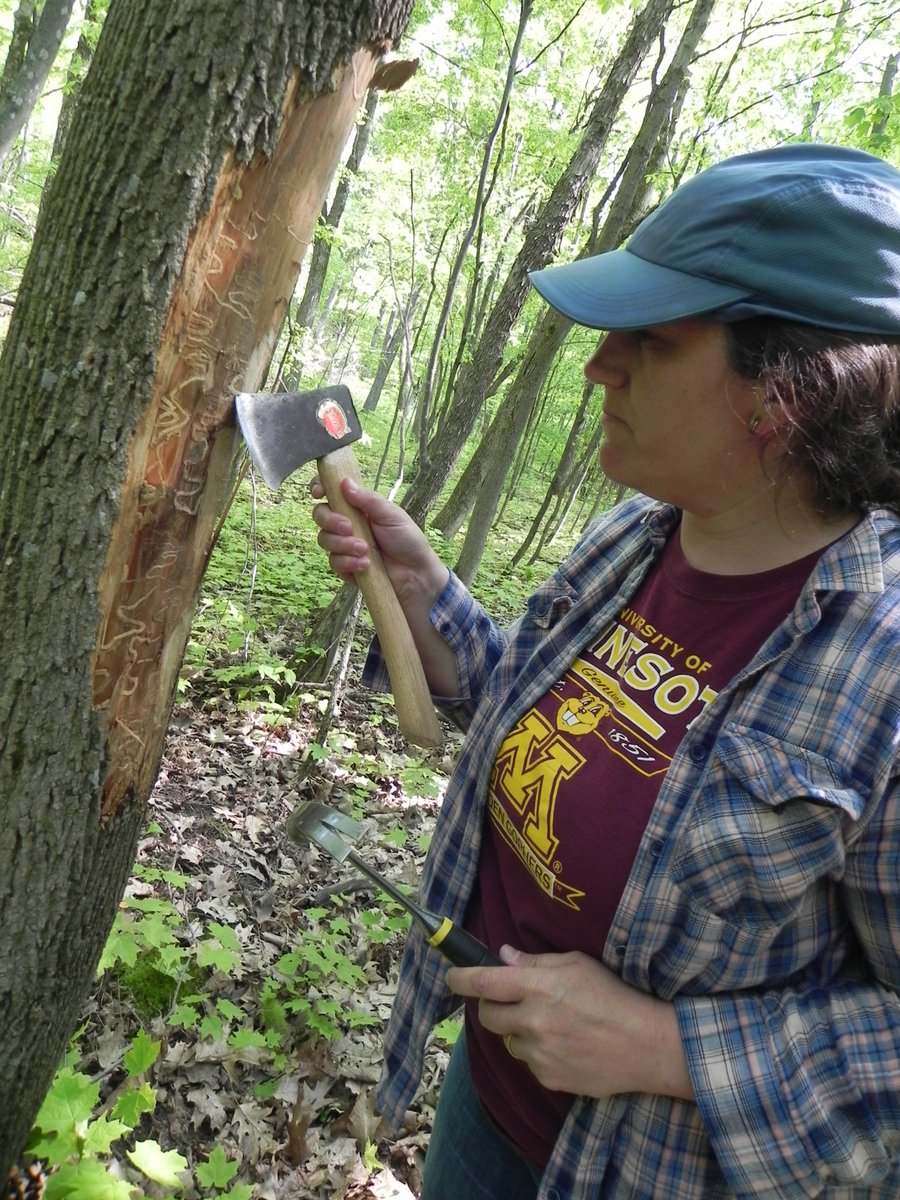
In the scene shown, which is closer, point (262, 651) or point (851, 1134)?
point (851, 1134)

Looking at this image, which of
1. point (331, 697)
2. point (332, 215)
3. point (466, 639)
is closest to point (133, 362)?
point (466, 639)

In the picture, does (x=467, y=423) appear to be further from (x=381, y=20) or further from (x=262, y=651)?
(x=381, y=20)

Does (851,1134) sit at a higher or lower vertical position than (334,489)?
lower

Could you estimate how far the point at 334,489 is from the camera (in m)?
1.82

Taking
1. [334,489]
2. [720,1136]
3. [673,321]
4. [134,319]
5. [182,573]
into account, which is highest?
[673,321]

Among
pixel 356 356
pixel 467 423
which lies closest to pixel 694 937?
pixel 467 423

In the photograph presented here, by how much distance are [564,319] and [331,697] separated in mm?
4270

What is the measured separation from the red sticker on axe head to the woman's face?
0.67 meters

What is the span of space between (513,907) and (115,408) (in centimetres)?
121

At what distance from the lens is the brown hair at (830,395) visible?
108 centimetres

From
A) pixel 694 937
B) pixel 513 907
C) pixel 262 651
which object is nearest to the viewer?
pixel 694 937

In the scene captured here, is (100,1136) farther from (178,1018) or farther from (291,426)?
(291,426)

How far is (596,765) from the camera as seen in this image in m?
1.26

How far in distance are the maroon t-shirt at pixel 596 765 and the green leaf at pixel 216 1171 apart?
100 cm
